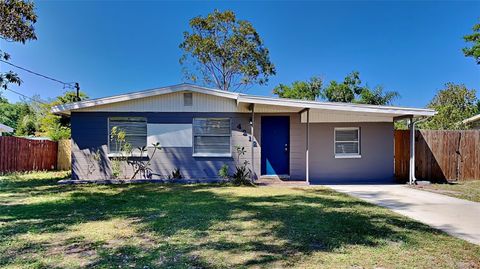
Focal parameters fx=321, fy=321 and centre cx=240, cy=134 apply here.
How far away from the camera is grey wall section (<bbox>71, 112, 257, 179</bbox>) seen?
11.2 meters

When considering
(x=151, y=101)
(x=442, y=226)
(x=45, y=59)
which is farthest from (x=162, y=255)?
(x=45, y=59)

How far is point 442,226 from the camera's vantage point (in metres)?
5.19

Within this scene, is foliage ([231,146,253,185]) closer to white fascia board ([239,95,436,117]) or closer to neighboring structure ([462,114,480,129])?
white fascia board ([239,95,436,117])

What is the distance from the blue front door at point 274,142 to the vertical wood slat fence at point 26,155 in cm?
1065

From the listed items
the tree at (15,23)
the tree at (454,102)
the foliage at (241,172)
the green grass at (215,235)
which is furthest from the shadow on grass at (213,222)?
the tree at (454,102)

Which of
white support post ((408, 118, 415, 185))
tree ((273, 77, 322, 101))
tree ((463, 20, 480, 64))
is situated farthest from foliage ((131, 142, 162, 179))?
tree ((273, 77, 322, 101))

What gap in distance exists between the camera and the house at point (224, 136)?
11227 millimetres

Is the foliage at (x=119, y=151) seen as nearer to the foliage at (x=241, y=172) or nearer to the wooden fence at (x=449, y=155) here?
the foliage at (x=241, y=172)

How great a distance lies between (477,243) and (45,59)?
24.0 m

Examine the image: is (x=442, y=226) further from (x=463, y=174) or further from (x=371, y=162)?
(x=463, y=174)

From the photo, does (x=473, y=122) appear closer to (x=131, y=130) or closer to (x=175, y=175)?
(x=175, y=175)

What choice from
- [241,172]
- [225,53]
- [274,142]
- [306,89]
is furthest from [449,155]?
[306,89]

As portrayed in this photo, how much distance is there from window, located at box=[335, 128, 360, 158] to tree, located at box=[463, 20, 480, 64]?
10793 millimetres

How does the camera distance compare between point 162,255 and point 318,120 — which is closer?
point 162,255
